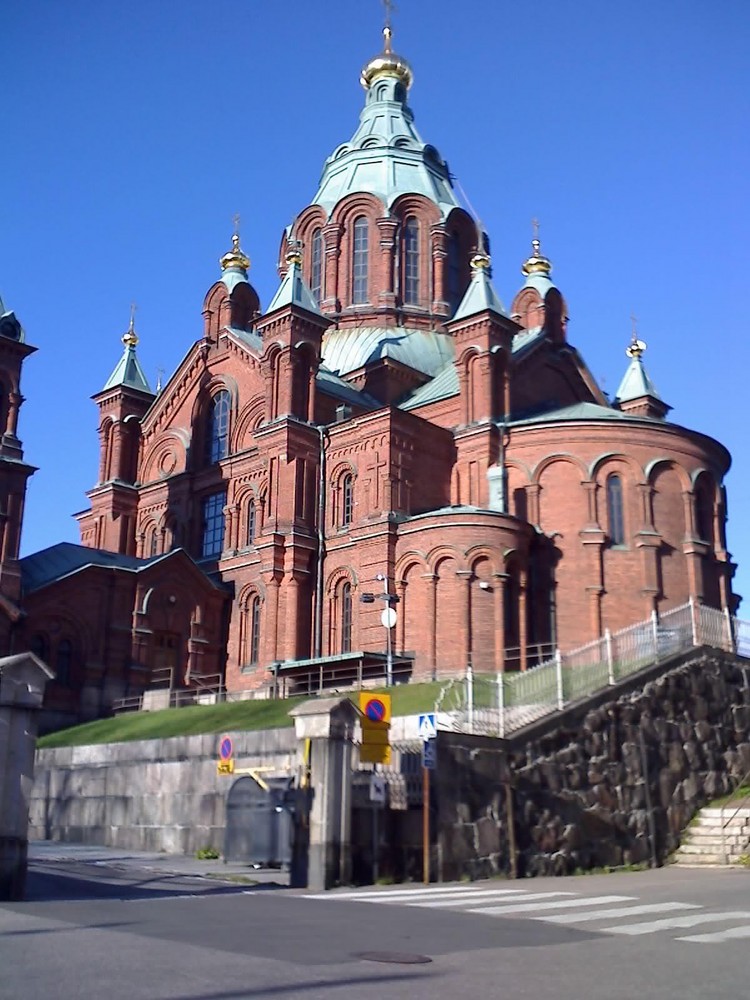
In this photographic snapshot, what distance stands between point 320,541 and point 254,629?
13.7 ft

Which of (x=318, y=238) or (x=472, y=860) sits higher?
(x=318, y=238)

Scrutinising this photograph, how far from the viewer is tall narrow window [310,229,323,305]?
52.3 m

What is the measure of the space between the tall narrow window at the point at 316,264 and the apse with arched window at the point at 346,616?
18795mm

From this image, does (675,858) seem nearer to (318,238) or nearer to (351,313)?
(351,313)

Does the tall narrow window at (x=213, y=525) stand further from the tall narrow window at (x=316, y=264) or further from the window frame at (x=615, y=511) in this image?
the window frame at (x=615, y=511)

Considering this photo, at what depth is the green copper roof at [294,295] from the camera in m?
40.9

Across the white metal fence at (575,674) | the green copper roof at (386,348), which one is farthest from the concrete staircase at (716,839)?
the green copper roof at (386,348)

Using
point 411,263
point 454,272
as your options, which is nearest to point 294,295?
point 411,263

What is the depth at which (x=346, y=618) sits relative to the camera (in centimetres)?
3816

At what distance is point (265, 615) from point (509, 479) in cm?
986

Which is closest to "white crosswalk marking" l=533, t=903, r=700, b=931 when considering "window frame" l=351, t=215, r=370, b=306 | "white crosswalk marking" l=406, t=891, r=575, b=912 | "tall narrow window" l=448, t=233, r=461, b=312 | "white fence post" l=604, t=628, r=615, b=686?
"white crosswalk marking" l=406, t=891, r=575, b=912

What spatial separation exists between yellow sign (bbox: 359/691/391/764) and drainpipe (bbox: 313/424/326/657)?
67.1ft

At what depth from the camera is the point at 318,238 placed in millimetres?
53094

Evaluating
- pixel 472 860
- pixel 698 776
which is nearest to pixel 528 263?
pixel 698 776
